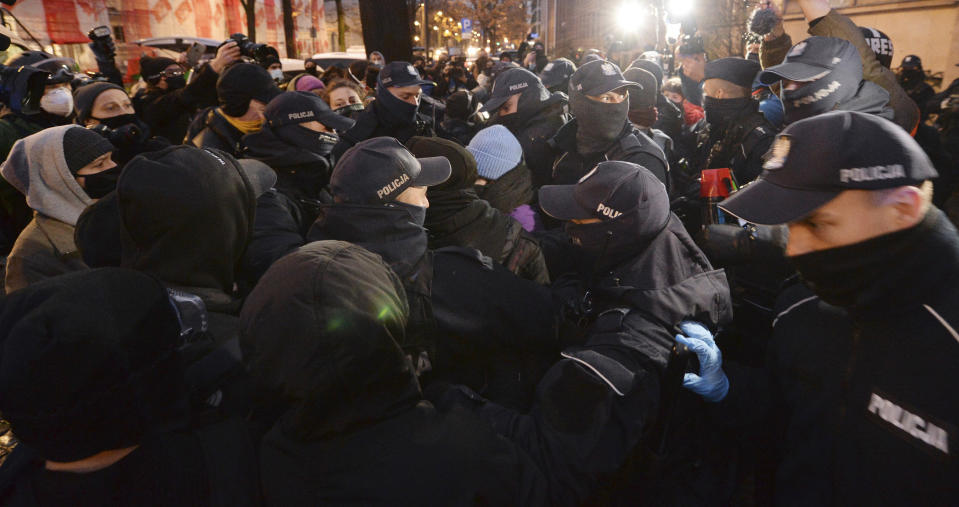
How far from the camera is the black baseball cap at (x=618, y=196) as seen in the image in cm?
234

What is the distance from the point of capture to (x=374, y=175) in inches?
97.8

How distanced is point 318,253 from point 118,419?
0.67 metres

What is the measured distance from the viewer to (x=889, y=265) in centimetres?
148

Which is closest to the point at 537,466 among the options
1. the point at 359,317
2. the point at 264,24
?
the point at 359,317

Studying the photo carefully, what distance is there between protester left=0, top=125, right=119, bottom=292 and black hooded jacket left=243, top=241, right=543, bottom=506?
2053mm

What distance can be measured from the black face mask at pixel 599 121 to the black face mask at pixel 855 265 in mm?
2677

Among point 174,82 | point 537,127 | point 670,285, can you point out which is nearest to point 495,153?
point 537,127

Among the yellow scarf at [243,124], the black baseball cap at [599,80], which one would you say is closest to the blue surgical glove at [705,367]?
the black baseball cap at [599,80]

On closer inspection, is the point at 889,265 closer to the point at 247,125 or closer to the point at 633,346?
the point at 633,346

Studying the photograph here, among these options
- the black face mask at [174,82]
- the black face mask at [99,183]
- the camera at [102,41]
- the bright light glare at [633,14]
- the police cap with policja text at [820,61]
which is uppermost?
the bright light glare at [633,14]

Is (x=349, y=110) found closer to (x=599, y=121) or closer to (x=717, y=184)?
(x=599, y=121)

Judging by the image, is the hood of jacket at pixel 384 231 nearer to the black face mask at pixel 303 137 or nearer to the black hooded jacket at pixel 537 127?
the black face mask at pixel 303 137

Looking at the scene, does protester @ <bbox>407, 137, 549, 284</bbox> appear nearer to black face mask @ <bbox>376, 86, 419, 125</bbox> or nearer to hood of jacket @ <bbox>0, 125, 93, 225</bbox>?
hood of jacket @ <bbox>0, 125, 93, 225</bbox>

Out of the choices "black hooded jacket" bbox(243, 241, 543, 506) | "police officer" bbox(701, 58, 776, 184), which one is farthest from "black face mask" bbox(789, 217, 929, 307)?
"police officer" bbox(701, 58, 776, 184)
